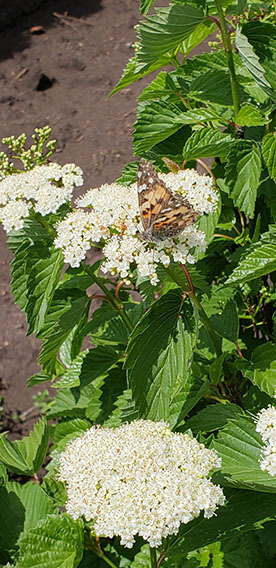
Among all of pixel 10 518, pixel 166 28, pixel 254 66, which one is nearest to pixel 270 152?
pixel 254 66

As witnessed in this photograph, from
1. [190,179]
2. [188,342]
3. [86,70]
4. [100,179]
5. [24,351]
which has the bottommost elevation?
[24,351]

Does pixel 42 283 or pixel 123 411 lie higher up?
pixel 42 283

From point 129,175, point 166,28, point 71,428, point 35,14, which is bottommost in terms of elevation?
point 71,428

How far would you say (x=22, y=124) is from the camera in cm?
595

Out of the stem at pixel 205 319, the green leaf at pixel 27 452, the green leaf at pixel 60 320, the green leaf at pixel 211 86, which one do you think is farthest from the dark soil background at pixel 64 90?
the green leaf at pixel 211 86

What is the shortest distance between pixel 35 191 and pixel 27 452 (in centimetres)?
86

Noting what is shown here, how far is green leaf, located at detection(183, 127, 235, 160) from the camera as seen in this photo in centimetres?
195

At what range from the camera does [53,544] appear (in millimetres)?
1634

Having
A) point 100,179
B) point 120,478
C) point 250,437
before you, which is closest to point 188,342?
point 250,437

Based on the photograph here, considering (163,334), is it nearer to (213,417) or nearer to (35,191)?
(213,417)

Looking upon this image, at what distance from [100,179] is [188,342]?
3.64 m

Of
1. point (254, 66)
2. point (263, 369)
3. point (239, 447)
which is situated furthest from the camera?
point (263, 369)

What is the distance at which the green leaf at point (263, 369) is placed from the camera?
72.9 inches

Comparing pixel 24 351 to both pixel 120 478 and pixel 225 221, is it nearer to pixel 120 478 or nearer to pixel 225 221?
pixel 225 221
